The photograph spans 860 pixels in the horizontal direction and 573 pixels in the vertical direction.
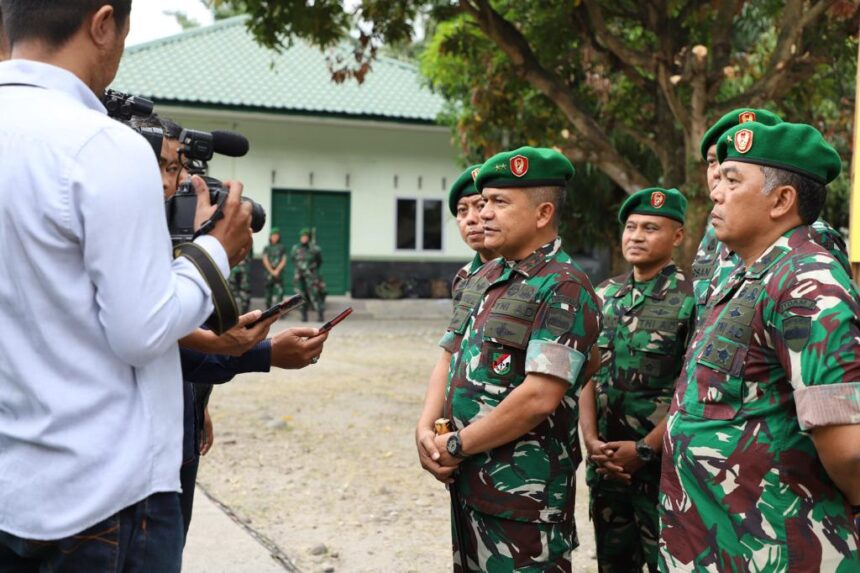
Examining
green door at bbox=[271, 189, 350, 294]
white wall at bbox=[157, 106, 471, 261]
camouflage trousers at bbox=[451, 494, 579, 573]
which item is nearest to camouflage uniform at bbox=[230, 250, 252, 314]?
white wall at bbox=[157, 106, 471, 261]

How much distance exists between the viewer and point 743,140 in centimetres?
250

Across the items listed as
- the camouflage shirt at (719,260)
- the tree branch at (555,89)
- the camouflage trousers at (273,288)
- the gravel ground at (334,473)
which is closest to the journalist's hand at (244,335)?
the camouflage shirt at (719,260)

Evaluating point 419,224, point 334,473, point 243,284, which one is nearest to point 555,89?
point 334,473

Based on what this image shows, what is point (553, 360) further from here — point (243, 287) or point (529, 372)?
point (243, 287)

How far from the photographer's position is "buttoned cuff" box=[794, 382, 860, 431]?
211 cm

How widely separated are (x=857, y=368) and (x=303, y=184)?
19.3 metres

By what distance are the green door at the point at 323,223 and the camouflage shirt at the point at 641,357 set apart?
17.3 metres

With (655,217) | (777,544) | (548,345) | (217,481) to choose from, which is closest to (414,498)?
(217,481)

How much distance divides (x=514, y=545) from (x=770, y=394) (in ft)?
3.32

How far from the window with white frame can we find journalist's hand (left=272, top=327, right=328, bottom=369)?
62.2 ft

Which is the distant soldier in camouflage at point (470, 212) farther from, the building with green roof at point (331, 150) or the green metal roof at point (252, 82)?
the building with green roof at point (331, 150)

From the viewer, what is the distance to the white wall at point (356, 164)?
66.5 ft

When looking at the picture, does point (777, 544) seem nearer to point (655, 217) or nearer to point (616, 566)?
point (616, 566)

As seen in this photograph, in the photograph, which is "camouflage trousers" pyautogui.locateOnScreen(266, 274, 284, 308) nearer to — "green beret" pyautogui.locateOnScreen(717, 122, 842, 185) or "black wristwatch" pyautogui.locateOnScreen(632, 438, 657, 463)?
"black wristwatch" pyautogui.locateOnScreen(632, 438, 657, 463)
